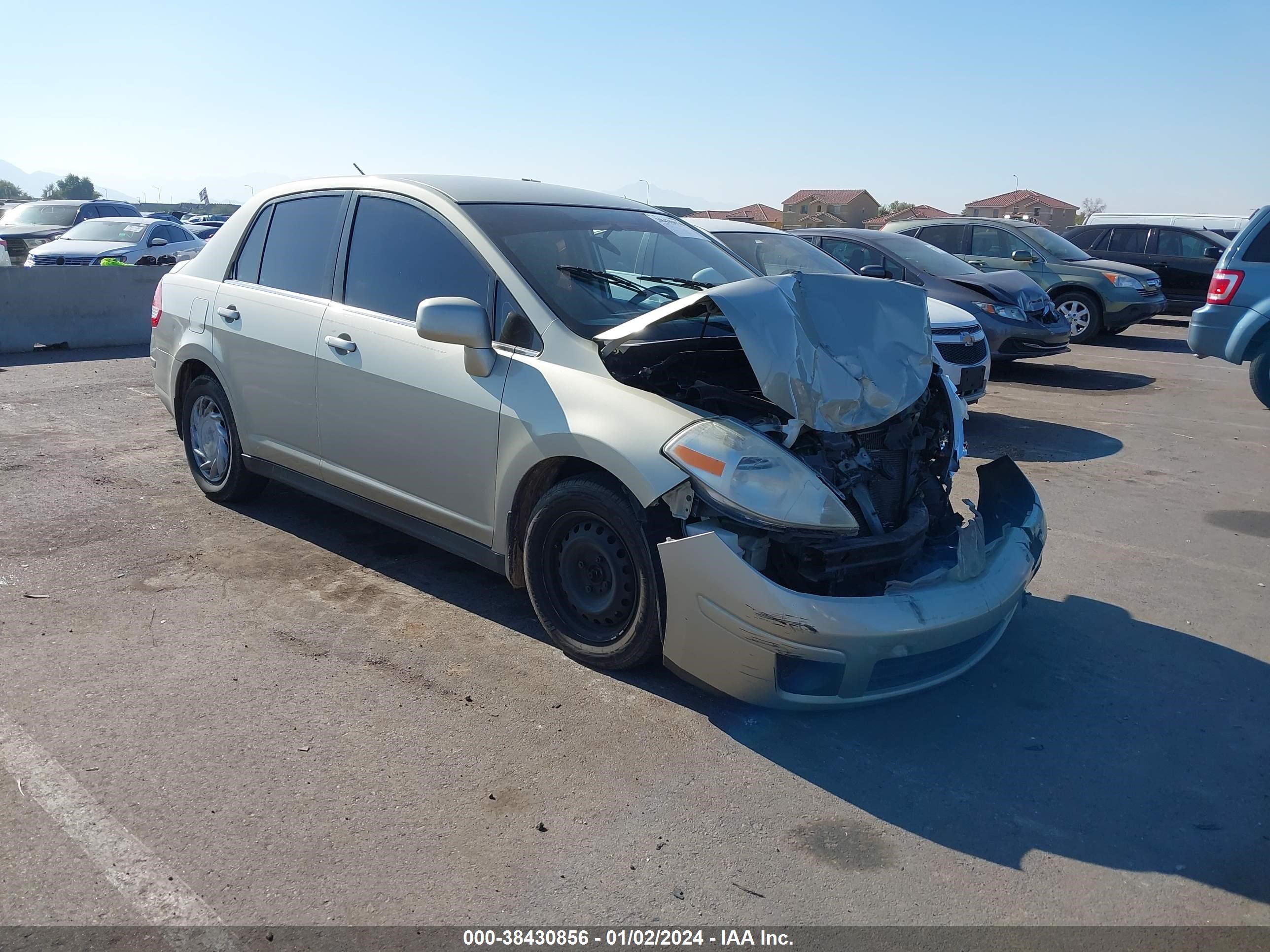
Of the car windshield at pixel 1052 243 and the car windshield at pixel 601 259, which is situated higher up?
the car windshield at pixel 1052 243

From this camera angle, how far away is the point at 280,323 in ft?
16.9

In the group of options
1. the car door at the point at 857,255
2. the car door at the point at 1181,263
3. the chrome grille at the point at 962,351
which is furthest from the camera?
the car door at the point at 1181,263

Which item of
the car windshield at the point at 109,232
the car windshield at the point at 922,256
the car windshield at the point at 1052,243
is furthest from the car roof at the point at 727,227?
the car windshield at the point at 109,232

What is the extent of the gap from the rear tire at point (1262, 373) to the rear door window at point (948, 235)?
538 centimetres

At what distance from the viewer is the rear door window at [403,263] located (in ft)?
14.4

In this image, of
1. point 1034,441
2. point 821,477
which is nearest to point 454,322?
point 821,477

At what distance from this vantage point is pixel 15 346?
12.3 meters

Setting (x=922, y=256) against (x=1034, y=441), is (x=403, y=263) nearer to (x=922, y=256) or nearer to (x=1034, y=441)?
(x=1034, y=441)

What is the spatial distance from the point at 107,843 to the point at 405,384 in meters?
2.19

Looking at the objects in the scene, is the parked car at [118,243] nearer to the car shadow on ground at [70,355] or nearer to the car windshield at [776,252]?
the car shadow on ground at [70,355]

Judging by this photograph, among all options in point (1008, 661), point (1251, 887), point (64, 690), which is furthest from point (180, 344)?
point (1251, 887)

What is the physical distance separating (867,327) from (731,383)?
0.58m

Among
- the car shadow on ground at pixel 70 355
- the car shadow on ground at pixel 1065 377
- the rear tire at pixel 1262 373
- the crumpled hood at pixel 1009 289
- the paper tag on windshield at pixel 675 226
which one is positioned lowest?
the car shadow on ground at pixel 70 355

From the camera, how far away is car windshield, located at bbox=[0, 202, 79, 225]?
2216 centimetres
